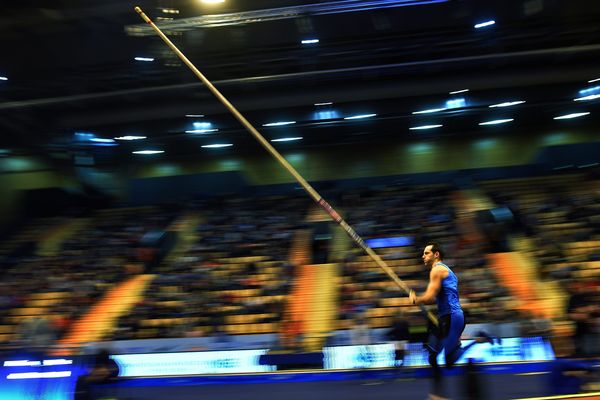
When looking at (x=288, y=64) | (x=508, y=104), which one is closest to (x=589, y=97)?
(x=508, y=104)

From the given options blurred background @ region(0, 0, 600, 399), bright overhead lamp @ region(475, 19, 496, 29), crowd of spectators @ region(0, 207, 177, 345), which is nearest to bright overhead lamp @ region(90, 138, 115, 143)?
blurred background @ region(0, 0, 600, 399)

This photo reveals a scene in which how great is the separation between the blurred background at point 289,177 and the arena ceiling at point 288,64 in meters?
0.06

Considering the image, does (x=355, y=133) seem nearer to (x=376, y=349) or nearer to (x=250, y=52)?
(x=250, y=52)

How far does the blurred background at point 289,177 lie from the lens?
10266 mm

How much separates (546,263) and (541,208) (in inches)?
120

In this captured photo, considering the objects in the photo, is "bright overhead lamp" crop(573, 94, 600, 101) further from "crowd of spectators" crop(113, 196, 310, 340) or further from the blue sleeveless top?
the blue sleeveless top

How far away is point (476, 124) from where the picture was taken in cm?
1692

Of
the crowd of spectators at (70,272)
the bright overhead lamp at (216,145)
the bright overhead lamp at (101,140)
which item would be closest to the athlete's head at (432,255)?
the crowd of spectators at (70,272)

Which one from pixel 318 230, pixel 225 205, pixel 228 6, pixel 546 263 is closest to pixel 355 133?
pixel 318 230

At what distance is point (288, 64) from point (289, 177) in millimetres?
5541

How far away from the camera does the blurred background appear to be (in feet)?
33.7

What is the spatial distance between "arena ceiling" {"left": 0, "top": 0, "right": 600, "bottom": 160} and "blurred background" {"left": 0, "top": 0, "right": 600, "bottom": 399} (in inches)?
2.5

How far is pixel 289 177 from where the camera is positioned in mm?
18484

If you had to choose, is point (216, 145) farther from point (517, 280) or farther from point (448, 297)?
point (448, 297)
